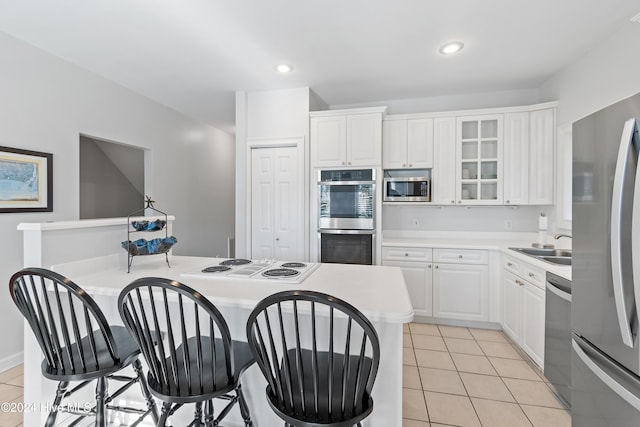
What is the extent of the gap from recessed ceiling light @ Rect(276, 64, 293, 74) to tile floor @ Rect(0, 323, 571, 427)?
298cm

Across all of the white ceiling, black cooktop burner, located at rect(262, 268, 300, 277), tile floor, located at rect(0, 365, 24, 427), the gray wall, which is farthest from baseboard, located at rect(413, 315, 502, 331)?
the gray wall

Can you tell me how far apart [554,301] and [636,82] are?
1.70m

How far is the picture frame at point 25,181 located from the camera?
2463mm

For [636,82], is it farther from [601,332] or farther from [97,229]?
[97,229]

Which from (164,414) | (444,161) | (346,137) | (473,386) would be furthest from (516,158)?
(164,414)

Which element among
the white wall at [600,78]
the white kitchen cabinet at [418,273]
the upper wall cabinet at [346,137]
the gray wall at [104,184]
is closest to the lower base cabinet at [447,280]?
the white kitchen cabinet at [418,273]

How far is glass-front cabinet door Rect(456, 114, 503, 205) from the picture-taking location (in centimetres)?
343

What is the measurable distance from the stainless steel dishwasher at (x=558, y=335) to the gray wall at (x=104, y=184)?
5129mm

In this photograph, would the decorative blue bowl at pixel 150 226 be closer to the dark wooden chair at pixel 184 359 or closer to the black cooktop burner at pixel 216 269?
the black cooktop burner at pixel 216 269

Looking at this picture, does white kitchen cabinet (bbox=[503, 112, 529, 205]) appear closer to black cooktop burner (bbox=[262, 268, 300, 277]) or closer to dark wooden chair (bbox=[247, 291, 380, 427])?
black cooktop burner (bbox=[262, 268, 300, 277])

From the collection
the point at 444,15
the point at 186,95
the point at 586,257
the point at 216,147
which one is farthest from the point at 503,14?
the point at 216,147

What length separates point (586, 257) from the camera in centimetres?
127

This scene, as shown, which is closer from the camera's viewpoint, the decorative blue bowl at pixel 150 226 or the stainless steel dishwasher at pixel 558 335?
the stainless steel dishwasher at pixel 558 335

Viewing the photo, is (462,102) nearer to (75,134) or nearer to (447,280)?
(447,280)
